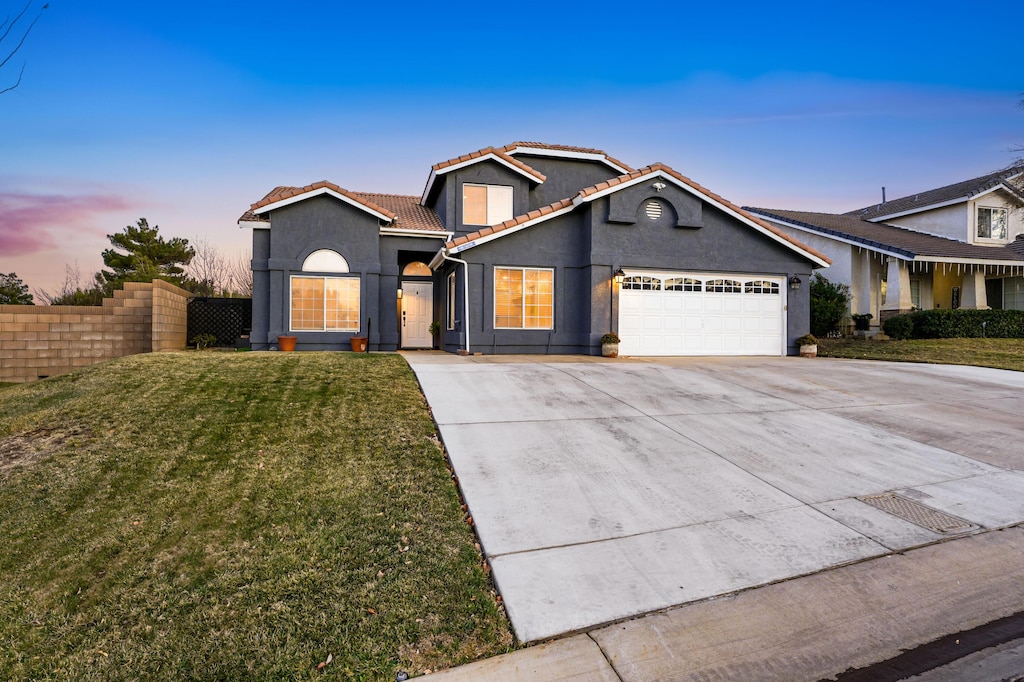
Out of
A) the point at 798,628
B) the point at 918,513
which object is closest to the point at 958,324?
the point at 918,513

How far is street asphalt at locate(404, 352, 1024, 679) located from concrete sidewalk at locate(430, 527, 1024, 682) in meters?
0.02

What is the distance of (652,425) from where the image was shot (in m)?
6.20

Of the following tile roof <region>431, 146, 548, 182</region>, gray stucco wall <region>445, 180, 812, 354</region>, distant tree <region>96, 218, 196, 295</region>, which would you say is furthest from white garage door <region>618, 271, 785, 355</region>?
distant tree <region>96, 218, 196, 295</region>

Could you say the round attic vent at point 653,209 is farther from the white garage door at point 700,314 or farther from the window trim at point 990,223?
the window trim at point 990,223

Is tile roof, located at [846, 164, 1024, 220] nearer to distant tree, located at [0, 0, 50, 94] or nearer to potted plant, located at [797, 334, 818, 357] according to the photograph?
potted plant, located at [797, 334, 818, 357]

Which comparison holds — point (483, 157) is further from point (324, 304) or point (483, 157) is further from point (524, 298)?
point (324, 304)

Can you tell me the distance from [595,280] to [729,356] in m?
4.36

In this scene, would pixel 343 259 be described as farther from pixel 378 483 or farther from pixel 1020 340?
pixel 1020 340

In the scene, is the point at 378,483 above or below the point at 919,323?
below

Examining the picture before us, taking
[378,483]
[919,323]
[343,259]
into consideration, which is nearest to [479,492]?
[378,483]

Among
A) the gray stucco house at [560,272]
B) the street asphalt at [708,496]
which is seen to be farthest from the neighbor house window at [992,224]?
the street asphalt at [708,496]

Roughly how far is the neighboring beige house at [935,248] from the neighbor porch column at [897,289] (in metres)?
0.03

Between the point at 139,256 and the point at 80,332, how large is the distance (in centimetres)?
1322

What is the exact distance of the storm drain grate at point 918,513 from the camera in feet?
12.7
